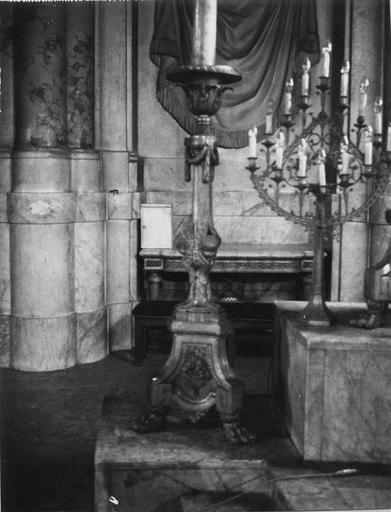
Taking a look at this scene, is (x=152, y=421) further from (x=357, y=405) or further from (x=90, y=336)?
(x=90, y=336)

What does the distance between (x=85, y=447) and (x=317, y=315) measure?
1.71m

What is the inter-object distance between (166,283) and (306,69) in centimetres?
395

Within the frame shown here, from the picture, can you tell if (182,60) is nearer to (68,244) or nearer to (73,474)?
(68,244)

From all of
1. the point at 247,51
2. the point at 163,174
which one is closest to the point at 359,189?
the point at 247,51

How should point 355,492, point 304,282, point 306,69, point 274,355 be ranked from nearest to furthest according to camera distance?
point 355,492 < point 306,69 < point 274,355 < point 304,282

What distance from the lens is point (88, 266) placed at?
6.40m

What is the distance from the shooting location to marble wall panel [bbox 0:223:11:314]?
6.15 metres

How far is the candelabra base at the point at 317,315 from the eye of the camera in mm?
3340

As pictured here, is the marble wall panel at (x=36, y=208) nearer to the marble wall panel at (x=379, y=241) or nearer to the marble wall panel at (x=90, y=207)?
the marble wall panel at (x=90, y=207)

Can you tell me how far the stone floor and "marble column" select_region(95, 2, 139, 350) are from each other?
511 mm

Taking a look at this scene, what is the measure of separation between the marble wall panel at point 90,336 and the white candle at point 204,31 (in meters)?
3.52

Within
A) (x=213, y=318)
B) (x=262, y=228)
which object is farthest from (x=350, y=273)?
(x=213, y=318)

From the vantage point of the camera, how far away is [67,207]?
6.12 m

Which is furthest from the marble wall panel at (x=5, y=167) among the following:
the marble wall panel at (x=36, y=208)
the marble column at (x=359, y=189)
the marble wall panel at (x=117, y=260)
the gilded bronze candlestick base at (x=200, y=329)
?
the gilded bronze candlestick base at (x=200, y=329)
